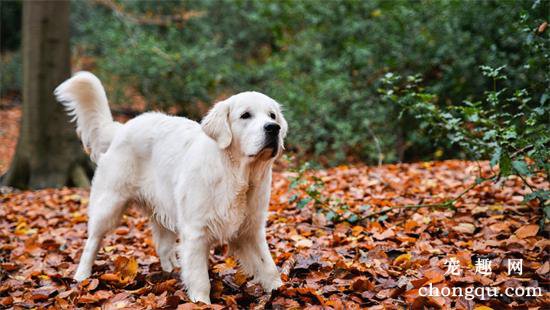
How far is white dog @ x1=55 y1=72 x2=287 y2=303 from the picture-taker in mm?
3340

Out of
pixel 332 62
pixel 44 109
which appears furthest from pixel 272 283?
pixel 332 62

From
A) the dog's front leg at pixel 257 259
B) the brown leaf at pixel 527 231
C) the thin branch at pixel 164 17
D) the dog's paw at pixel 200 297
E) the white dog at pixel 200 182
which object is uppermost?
the thin branch at pixel 164 17

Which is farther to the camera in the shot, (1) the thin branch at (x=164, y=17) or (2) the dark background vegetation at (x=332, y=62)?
(1) the thin branch at (x=164, y=17)

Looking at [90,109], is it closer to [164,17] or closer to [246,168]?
[246,168]

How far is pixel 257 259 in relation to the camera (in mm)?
3555

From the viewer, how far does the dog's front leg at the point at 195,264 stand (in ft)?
10.9

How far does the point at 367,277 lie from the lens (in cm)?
351

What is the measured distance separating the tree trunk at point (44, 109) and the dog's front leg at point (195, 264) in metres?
5.41

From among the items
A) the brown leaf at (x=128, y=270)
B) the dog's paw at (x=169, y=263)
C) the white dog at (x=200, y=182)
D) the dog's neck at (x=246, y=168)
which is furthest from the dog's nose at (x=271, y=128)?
the dog's paw at (x=169, y=263)

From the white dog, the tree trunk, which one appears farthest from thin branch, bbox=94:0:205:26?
the white dog

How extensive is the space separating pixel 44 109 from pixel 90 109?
3870 mm

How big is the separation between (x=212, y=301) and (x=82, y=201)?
389 cm

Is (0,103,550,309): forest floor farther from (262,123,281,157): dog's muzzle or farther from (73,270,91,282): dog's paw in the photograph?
(262,123,281,157): dog's muzzle

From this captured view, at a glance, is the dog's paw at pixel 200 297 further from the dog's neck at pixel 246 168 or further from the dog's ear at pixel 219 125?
the dog's ear at pixel 219 125
